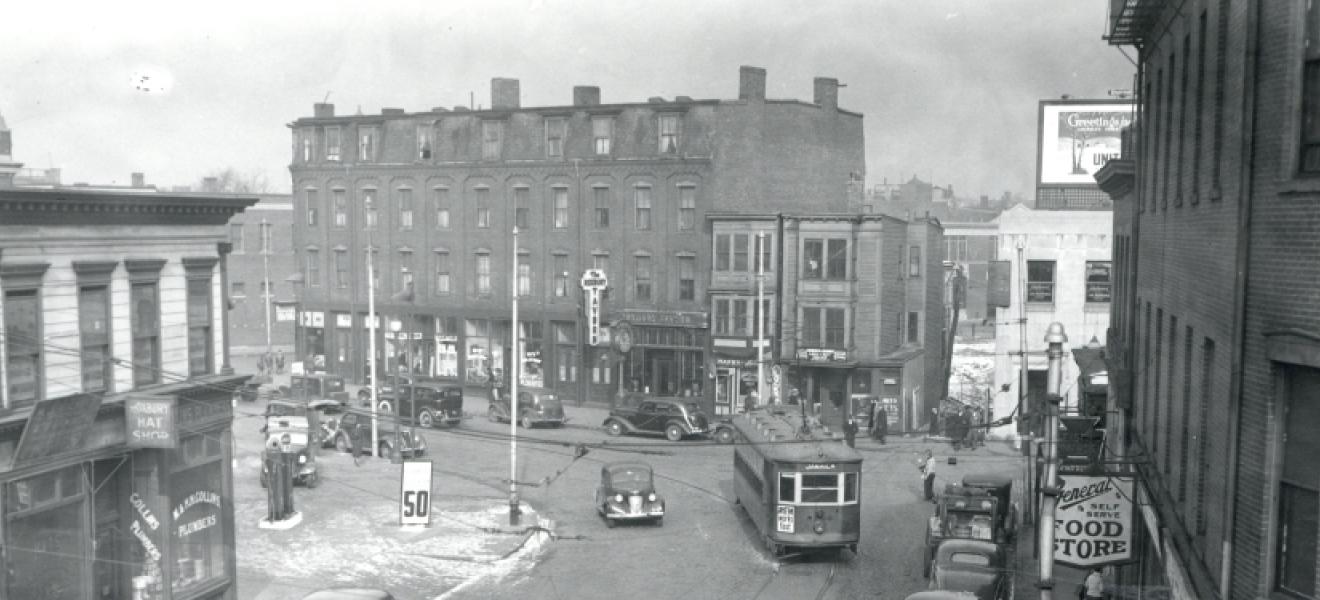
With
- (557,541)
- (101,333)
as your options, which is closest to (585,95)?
(557,541)

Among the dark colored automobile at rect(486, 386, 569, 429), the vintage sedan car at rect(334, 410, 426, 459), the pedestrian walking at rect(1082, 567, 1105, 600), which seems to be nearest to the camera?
the pedestrian walking at rect(1082, 567, 1105, 600)

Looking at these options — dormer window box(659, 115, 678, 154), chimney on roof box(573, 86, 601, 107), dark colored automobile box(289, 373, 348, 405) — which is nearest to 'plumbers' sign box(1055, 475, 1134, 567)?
dormer window box(659, 115, 678, 154)

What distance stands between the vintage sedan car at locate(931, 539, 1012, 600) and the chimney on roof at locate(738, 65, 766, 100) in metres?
32.9

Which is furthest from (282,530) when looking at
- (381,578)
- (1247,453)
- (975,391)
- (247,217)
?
(247,217)

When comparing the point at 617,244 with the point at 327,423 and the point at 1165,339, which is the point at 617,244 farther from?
the point at 1165,339

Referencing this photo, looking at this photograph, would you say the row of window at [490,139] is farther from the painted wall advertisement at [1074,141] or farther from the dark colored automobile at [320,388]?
the painted wall advertisement at [1074,141]

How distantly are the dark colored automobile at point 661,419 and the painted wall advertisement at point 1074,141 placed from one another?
17.6m

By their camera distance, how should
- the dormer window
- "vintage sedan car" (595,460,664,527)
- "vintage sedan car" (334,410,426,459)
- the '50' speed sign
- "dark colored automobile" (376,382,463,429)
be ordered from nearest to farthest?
the '50' speed sign, "vintage sedan car" (595,460,664,527), "vintage sedan car" (334,410,426,459), "dark colored automobile" (376,382,463,429), the dormer window

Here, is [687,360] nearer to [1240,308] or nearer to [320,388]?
[320,388]

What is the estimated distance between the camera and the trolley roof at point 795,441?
2655cm

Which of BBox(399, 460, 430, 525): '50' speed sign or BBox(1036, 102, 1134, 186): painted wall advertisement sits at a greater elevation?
BBox(1036, 102, 1134, 186): painted wall advertisement

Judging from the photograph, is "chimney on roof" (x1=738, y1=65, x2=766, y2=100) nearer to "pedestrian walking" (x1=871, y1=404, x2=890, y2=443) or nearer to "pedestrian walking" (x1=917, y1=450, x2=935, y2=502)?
"pedestrian walking" (x1=871, y1=404, x2=890, y2=443)

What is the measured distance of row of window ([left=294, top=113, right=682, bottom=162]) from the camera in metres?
53.0

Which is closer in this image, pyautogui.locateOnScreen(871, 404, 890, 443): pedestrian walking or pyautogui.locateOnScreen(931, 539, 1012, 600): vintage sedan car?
pyautogui.locateOnScreen(931, 539, 1012, 600): vintage sedan car
